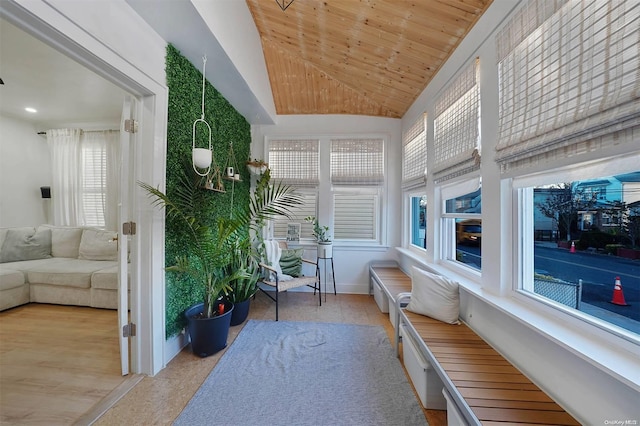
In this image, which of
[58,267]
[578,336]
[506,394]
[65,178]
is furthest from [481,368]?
[65,178]

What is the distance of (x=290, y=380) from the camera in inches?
69.2

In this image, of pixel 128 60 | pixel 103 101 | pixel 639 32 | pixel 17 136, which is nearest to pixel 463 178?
pixel 639 32

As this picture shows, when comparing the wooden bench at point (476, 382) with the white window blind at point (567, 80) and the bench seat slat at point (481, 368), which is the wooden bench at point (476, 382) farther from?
the white window blind at point (567, 80)

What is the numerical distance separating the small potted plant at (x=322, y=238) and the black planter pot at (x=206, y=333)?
65.8 inches

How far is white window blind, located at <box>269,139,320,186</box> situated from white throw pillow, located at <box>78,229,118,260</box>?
2552mm

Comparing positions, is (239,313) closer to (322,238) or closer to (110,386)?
(110,386)

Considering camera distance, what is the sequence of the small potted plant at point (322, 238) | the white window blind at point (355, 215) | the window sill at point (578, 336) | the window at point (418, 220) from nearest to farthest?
the window sill at point (578, 336) → the window at point (418, 220) → the small potted plant at point (322, 238) → the white window blind at point (355, 215)

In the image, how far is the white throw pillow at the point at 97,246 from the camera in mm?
3322

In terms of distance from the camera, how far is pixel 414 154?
319 cm

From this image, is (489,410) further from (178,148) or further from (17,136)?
(17,136)

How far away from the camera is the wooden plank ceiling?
6.38ft

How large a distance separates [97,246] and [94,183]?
109cm

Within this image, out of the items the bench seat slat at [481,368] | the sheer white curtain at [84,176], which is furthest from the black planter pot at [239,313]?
the sheer white curtain at [84,176]

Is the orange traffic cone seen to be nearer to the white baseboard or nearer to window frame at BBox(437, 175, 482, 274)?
window frame at BBox(437, 175, 482, 274)
